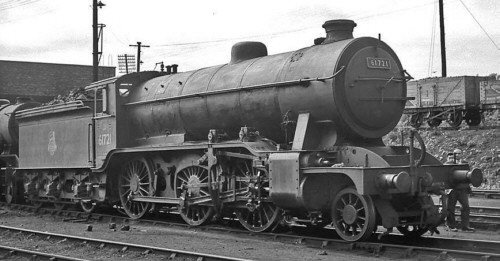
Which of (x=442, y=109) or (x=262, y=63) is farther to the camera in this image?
(x=442, y=109)

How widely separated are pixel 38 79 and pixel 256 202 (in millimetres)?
33380

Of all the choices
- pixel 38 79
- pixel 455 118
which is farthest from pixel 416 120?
pixel 38 79

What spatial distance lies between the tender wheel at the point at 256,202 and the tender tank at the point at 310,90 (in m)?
0.83

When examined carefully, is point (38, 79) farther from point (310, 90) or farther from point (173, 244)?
point (310, 90)

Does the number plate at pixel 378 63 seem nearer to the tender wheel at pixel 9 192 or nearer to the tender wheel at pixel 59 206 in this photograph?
the tender wheel at pixel 59 206

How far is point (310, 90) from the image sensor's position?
10.6m

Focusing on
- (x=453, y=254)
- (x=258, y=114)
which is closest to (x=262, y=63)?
(x=258, y=114)

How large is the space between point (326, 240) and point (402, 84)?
3.22 metres

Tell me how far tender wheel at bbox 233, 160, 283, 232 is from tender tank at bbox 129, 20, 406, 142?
0.83 meters

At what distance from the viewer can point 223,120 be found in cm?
1238

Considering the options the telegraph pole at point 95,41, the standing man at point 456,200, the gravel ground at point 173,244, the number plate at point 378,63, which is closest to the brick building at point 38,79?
the telegraph pole at point 95,41

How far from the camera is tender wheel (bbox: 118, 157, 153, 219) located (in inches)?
555

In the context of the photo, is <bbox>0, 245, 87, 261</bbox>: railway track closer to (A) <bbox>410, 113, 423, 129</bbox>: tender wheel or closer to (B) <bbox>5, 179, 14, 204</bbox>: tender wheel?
(B) <bbox>5, 179, 14, 204</bbox>: tender wheel

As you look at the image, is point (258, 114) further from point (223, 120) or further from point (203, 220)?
point (203, 220)
